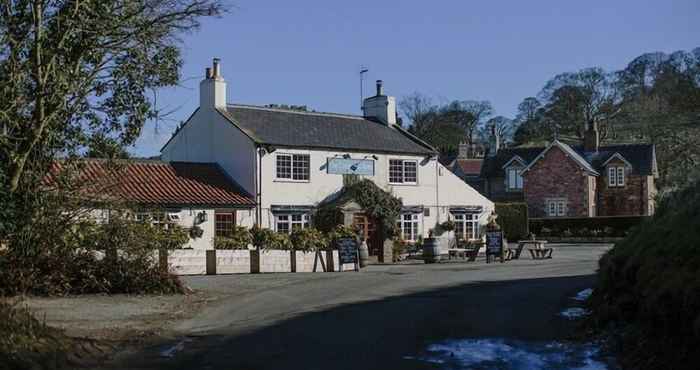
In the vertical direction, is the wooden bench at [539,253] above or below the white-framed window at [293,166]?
below

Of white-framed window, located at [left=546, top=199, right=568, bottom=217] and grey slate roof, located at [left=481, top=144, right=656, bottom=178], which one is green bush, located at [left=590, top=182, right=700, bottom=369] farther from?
grey slate roof, located at [left=481, top=144, right=656, bottom=178]

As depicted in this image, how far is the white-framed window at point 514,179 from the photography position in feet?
230

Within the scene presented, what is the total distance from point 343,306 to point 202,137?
74.6ft

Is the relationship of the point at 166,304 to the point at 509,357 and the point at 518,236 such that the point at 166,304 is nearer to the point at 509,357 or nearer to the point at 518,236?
the point at 509,357

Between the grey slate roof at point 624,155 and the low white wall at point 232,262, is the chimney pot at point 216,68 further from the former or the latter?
the grey slate roof at point 624,155

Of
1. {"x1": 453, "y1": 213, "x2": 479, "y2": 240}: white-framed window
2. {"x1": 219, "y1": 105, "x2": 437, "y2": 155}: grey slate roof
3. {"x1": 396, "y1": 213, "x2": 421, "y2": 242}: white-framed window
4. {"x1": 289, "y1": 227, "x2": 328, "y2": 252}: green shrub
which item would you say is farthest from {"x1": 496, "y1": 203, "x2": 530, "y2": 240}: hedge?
{"x1": 289, "y1": 227, "x2": 328, "y2": 252}: green shrub

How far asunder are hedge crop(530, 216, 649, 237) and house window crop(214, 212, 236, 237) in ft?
100.0

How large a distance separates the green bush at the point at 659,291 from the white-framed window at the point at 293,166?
22345 millimetres

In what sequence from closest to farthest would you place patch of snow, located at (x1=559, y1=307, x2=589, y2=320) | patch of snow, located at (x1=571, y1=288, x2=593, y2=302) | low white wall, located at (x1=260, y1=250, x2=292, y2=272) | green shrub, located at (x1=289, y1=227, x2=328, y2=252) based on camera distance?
1. patch of snow, located at (x1=559, y1=307, x2=589, y2=320)
2. patch of snow, located at (x1=571, y1=288, x2=593, y2=302)
3. low white wall, located at (x1=260, y1=250, x2=292, y2=272)
4. green shrub, located at (x1=289, y1=227, x2=328, y2=252)

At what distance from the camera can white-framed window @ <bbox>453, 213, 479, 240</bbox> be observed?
41938mm

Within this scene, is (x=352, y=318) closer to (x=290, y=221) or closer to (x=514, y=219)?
(x=290, y=221)

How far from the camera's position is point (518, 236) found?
54.4m

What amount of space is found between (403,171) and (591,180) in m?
27.5

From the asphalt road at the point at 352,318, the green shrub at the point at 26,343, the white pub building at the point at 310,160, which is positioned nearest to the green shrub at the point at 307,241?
the white pub building at the point at 310,160
